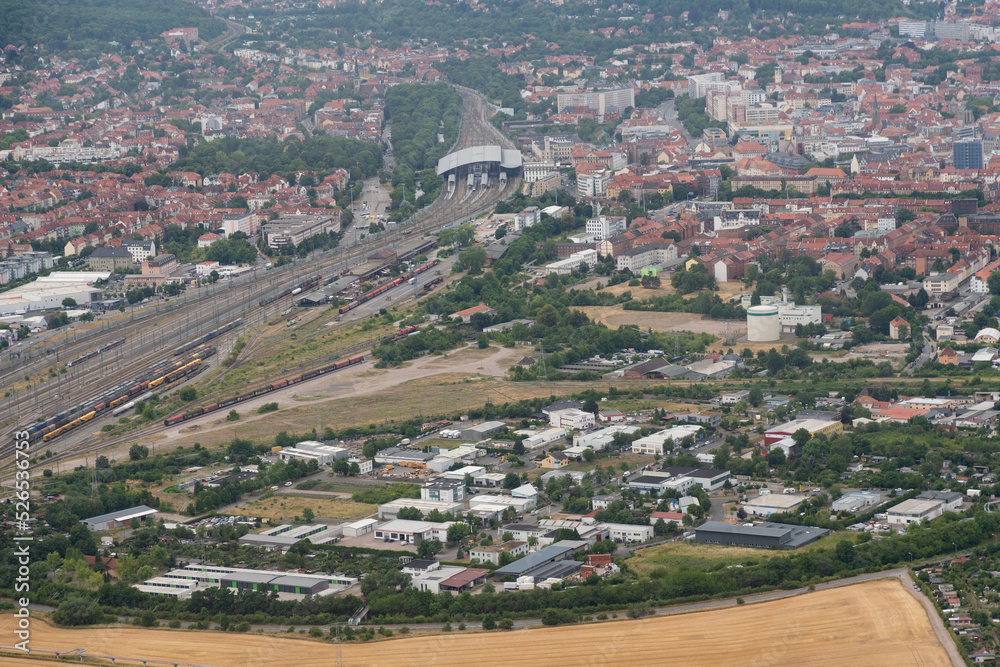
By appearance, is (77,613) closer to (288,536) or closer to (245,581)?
(245,581)

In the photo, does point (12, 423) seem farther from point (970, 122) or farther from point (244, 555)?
point (970, 122)

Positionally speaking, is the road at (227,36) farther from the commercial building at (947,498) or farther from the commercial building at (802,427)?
the commercial building at (947,498)

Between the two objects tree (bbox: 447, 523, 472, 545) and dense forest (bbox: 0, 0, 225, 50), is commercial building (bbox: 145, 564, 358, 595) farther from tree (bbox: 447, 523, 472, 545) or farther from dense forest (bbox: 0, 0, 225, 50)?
dense forest (bbox: 0, 0, 225, 50)

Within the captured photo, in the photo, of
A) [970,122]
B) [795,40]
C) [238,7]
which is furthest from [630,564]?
[238,7]

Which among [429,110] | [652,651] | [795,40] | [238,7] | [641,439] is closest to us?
[652,651]

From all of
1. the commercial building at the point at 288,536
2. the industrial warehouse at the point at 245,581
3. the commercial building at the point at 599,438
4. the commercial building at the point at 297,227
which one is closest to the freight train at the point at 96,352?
the commercial building at the point at 297,227

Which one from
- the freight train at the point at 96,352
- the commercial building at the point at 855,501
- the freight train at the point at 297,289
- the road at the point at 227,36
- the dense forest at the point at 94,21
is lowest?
the freight train at the point at 297,289

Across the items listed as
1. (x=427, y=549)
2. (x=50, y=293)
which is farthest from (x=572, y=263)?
(x=427, y=549)
